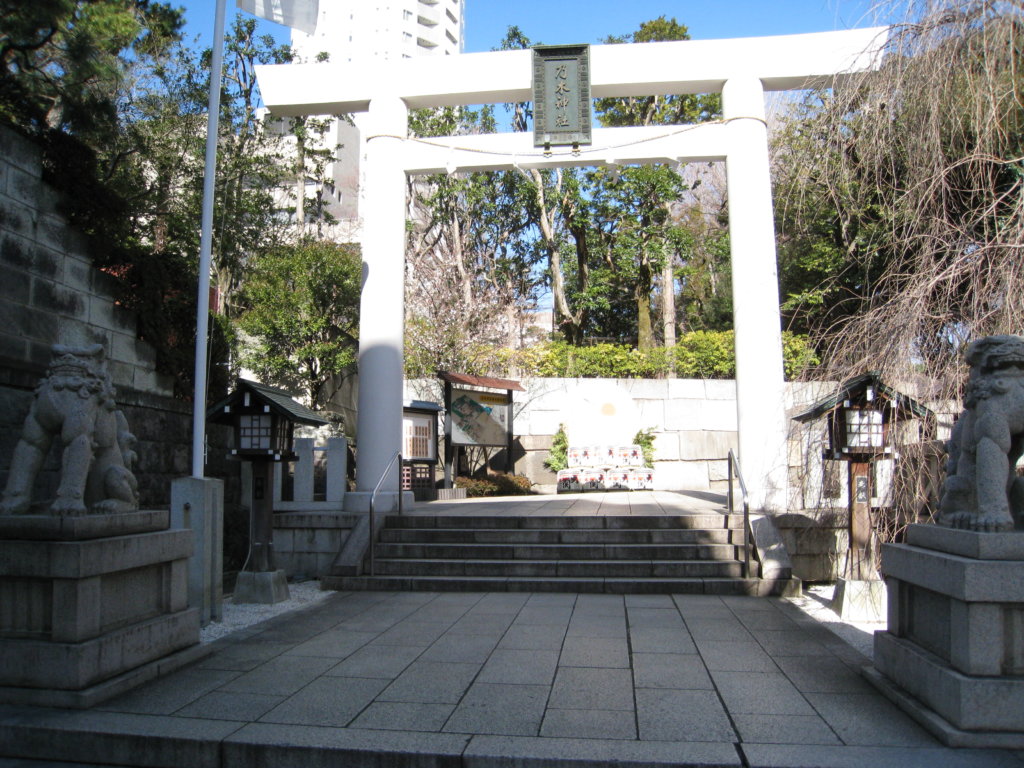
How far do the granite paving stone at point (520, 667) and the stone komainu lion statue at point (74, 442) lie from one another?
2792 millimetres

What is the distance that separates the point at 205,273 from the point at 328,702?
4.56 m

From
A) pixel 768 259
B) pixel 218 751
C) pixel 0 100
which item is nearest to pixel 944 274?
pixel 768 259

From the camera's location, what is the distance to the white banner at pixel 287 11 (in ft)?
28.0

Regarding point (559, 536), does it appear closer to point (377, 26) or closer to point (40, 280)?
point (40, 280)

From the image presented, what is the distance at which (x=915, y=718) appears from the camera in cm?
416

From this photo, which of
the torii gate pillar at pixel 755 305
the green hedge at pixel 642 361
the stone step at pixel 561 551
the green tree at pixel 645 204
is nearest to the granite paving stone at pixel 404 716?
the stone step at pixel 561 551

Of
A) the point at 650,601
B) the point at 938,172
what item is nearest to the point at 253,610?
the point at 650,601

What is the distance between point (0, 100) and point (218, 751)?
8142 mm

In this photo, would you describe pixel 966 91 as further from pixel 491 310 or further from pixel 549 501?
pixel 491 310

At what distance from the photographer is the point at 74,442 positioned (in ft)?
16.3

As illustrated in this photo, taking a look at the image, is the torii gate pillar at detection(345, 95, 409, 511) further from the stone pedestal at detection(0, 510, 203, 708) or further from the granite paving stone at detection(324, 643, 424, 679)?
the stone pedestal at detection(0, 510, 203, 708)

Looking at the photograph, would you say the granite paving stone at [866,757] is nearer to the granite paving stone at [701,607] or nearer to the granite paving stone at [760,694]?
the granite paving stone at [760,694]

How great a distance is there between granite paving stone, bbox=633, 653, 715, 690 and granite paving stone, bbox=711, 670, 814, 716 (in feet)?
0.37

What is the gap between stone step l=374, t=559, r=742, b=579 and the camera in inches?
323
